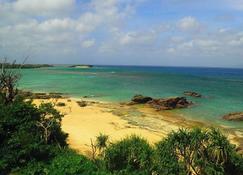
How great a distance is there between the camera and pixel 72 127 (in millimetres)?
37188

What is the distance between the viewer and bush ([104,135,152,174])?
2048 cm

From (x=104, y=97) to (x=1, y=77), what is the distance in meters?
38.5

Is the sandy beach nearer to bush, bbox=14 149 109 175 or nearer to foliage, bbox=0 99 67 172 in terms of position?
foliage, bbox=0 99 67 172

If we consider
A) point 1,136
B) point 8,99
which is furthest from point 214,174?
point 8,99

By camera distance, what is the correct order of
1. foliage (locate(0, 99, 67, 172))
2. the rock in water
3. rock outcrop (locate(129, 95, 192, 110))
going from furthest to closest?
1. rock outcrop (locate(129, 95, 192, 110))
2. the rock in water
3. foliage (locate(0, 99, 67, 172))

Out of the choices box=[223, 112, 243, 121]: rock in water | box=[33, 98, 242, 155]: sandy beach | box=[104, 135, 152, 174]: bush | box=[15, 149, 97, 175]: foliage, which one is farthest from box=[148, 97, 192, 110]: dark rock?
box=[15, 149, 97, 175]: foliage

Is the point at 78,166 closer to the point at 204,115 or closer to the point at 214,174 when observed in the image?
the point at 214,174

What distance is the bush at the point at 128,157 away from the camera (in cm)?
2048

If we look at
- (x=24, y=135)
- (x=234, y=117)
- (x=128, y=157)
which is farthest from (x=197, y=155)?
(x=234, y=117)

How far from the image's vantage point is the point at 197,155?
21.0 meters

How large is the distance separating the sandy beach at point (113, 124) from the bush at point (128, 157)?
6345mm

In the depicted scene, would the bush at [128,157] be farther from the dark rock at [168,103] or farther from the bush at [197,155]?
the dark rock at [168,103]

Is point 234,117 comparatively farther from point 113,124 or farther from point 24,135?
point 24,135

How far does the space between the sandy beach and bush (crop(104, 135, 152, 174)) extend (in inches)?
250
